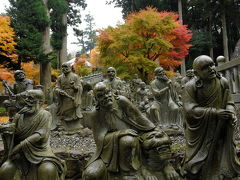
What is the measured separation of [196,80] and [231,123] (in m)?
0.87

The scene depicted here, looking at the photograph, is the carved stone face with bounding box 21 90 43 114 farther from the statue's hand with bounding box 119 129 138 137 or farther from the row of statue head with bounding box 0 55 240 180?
the statue's hand with bounding box 119 129 138 137

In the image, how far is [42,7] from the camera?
18.8 metres

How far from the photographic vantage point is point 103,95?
423cm

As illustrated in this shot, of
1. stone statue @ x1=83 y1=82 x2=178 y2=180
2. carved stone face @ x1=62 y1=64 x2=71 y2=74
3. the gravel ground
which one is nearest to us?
stone statue @ x1=83 y1=82 x2=178 y2=180

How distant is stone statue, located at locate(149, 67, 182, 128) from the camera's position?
8.76 metres

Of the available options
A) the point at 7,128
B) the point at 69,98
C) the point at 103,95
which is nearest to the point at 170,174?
the point at 103,95

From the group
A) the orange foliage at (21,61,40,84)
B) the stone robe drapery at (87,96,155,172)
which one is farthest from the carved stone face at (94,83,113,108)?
the orange foliage at (21,61,40,84)

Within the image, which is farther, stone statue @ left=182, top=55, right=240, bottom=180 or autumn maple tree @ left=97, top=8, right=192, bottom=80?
autumn maple tree @ left=97, top=8, right=192, bottom=80

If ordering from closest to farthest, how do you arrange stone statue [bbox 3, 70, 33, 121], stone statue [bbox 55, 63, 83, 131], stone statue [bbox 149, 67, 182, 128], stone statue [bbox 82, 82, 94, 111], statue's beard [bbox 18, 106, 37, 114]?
statue's beard [bbox 18, 106, 37, 114] → stone statue [bbox 3, 70, 33, 121] → stone statue [bbox 149, 67, 182, 128] → stone statue [bbox 55, 63, 83, 131] → stone statue [bbox 82, 82, 94, 111]

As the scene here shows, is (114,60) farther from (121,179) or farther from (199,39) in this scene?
(121,179)

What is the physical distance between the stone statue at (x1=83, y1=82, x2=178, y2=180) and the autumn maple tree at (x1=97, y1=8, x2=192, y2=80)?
16.4 metres

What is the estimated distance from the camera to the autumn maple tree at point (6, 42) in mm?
16703

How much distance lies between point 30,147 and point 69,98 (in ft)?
17.4

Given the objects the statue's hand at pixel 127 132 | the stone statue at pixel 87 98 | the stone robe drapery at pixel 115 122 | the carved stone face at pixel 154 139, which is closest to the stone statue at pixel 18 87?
the stone statue at pixel 87 98
